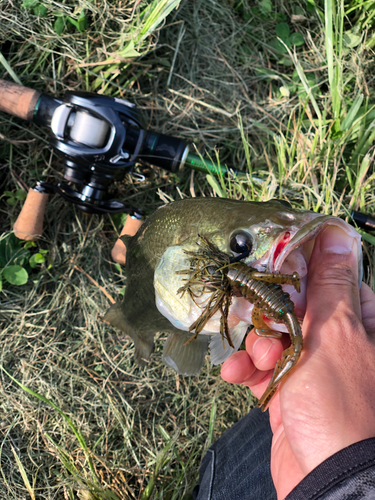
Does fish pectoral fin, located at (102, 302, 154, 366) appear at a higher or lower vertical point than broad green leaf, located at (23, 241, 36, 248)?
higher

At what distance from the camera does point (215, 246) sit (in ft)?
4.84

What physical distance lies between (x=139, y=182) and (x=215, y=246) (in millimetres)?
1700

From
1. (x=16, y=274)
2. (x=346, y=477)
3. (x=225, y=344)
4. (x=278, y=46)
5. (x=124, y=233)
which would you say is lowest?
(x=16, y=274)

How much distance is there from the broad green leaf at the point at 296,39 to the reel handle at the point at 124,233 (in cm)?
204

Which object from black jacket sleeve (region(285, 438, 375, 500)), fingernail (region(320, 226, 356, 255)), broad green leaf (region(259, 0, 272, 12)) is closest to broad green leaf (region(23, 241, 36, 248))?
fingernail (region(320, 226, 356, 255))

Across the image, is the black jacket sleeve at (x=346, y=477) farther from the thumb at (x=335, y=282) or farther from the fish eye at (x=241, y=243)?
the fish eye at (x=241, y=243)

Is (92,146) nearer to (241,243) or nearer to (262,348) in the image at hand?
(241,243)

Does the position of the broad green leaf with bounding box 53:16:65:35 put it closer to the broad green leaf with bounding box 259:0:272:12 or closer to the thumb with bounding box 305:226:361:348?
the broad green leaf with bounding box 259:0:272:12

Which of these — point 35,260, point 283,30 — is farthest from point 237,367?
point 283,30

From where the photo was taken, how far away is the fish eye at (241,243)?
4.58 feet

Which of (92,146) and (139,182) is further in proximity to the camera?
(139,182)

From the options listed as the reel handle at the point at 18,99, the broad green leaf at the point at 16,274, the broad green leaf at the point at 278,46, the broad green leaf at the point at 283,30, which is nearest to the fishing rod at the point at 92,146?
the reel handle at the point at 18,99

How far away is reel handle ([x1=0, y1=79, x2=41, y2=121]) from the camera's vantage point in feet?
7.98

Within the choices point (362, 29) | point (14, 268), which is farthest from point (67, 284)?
point (362, 29)
